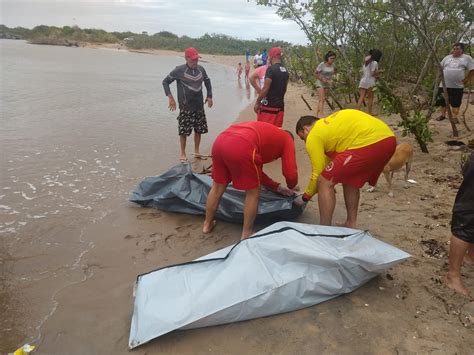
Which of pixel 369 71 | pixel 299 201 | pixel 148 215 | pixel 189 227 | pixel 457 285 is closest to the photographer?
pixel 457 285

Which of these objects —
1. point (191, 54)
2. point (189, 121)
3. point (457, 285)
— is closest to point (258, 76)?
point (191, 54)

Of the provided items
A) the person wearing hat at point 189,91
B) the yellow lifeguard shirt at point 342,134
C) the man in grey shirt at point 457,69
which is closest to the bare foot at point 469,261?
the yellow lifeguard shirt at point 342,134

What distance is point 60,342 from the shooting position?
2428 mm

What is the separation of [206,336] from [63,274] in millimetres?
1487

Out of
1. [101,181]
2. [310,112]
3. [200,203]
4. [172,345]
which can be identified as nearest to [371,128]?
[200,203]

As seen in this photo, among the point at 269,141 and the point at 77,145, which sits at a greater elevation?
the point at 269,141

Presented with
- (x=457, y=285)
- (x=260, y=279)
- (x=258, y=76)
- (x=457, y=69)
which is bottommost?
(x=457, y=285)

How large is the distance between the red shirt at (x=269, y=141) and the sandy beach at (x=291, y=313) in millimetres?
795

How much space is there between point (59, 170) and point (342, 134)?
13.8 ft

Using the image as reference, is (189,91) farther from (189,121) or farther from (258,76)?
(258,76)

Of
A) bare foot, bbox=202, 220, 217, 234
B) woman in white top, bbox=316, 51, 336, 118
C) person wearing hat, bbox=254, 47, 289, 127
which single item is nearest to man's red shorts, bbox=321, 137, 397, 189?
bare foot, bbox=202, 220, 217, 234

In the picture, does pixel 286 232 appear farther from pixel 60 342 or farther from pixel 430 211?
pixel 430 211

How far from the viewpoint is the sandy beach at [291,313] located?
2.32 meters

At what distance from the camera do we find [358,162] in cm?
308
